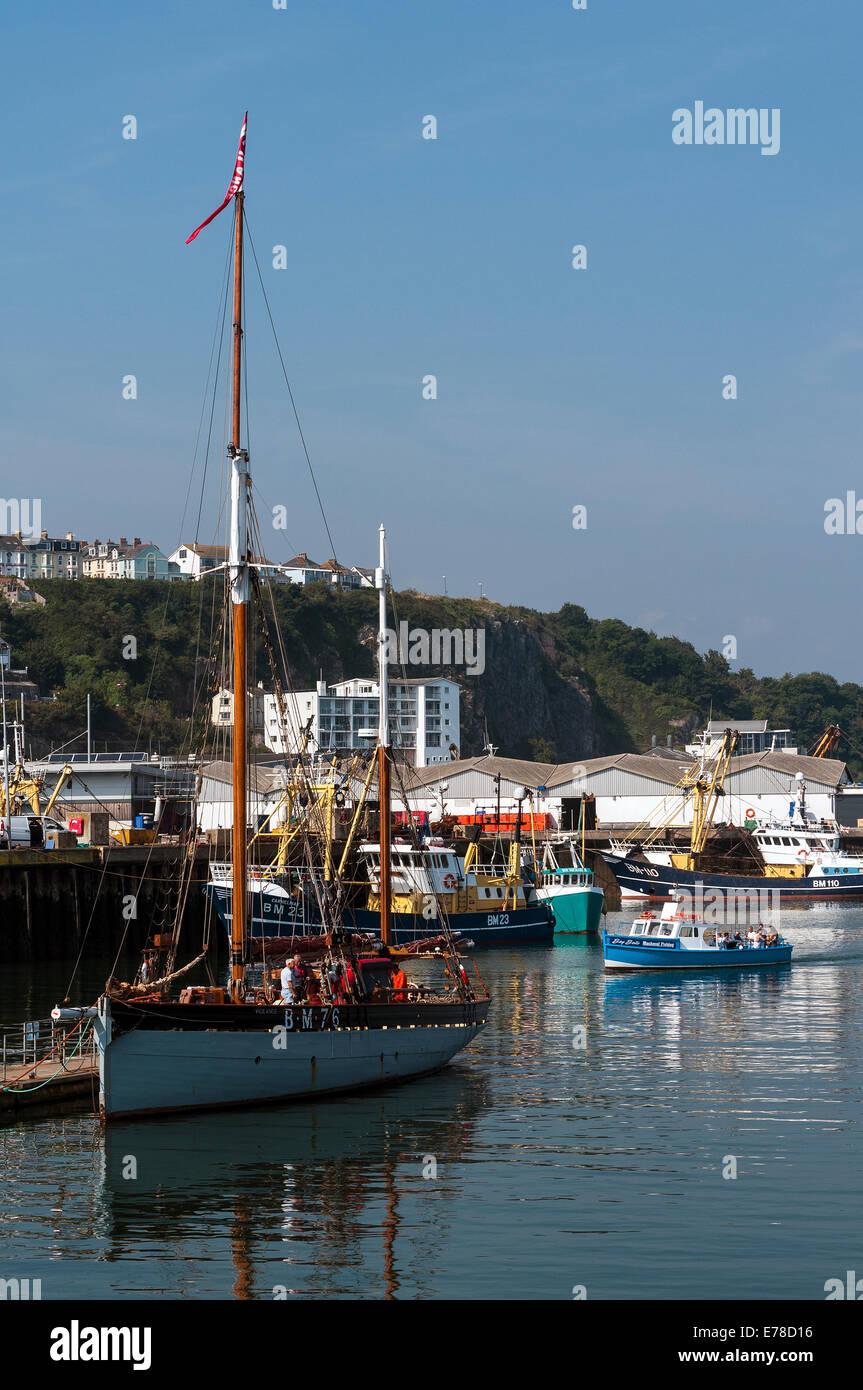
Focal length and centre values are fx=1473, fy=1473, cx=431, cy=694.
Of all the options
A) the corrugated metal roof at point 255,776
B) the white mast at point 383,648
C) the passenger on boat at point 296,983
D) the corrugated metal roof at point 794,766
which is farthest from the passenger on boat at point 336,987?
the corrugated metal roof at point 794,766

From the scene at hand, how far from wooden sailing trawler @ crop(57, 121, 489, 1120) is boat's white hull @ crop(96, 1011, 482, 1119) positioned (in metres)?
0.02

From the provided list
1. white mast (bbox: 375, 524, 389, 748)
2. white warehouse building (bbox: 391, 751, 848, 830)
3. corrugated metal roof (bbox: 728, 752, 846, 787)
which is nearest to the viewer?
white mast (bbox: 375, 524, 389, 748)

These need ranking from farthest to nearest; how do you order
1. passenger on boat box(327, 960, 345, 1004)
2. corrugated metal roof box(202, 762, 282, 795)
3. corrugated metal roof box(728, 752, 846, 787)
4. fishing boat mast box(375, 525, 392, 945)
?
corrugated metal roof box(728, 752, 846, 787)
corrugated metal roof box(202, 762, 282, 795)
fishing boat mast box(375, 525, 392, 945)
passenger on boat box(327, 960, 345, 1004)

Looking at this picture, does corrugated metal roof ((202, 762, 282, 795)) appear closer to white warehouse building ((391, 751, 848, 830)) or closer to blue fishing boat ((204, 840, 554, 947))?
white warehouse building ((391, 751, 848, 830))

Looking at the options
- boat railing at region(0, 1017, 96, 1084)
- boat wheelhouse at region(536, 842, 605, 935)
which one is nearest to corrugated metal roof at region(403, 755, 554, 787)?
boat wheelhouse at region(536, 842, 605, 935)

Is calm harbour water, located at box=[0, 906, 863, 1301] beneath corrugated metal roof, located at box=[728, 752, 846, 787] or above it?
beneath

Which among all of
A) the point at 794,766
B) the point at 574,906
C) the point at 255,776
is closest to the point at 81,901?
the point at 574,906

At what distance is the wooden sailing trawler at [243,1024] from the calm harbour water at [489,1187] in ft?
2.15

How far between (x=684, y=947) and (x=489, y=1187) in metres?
38.9

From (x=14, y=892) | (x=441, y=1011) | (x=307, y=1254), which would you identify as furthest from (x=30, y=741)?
(x=307, y=1254)

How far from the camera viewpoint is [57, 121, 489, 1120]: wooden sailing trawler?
30.2 metres

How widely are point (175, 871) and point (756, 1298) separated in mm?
57505
